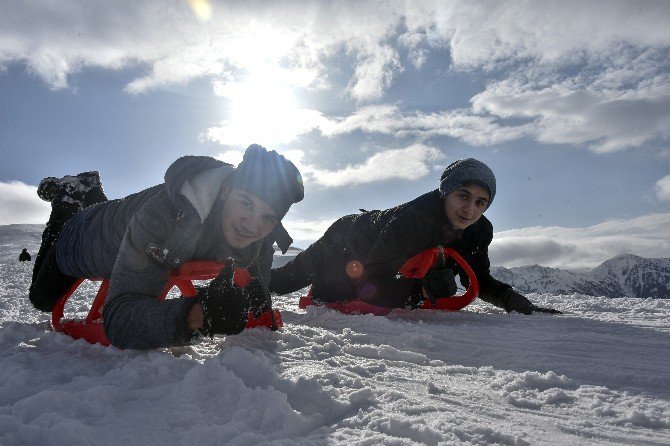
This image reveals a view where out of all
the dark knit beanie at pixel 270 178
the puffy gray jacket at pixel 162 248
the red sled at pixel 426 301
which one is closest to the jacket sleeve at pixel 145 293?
the puffy gray jacket at pixel 162 248

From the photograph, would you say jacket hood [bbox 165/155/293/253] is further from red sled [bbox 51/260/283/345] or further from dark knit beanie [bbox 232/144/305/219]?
red sled [bbox 51/260/283/345]

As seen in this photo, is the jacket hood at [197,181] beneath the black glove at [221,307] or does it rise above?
above

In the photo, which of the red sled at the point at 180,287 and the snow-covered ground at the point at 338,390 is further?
the red sled at the point at 180,287

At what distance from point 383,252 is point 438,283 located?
1.97 feet

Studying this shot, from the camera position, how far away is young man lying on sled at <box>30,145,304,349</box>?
172 centimetres

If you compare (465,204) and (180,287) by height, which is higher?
(465,204)

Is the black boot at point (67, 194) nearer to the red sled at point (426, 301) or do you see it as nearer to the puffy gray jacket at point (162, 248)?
the puffy gray jacket at point (162, 248)

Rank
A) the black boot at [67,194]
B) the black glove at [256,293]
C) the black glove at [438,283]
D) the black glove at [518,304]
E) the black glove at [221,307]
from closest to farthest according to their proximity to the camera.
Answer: the black glove at [221,307]
the black glove at [256,293]
the black glove at [438,283]
the black glove at [518,304]
the black boot at [67,194]

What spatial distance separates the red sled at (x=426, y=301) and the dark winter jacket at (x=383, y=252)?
2.8 inches

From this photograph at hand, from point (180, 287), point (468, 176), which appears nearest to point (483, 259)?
point (468, 176)

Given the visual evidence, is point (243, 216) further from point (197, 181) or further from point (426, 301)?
point (426, 301)

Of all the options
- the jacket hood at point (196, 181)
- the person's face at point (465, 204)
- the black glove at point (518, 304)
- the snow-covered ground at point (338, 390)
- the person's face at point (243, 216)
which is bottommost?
the snow-covered ground at point (338, 390)

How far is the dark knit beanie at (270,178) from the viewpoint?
2213 mm

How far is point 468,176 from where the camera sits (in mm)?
3438
